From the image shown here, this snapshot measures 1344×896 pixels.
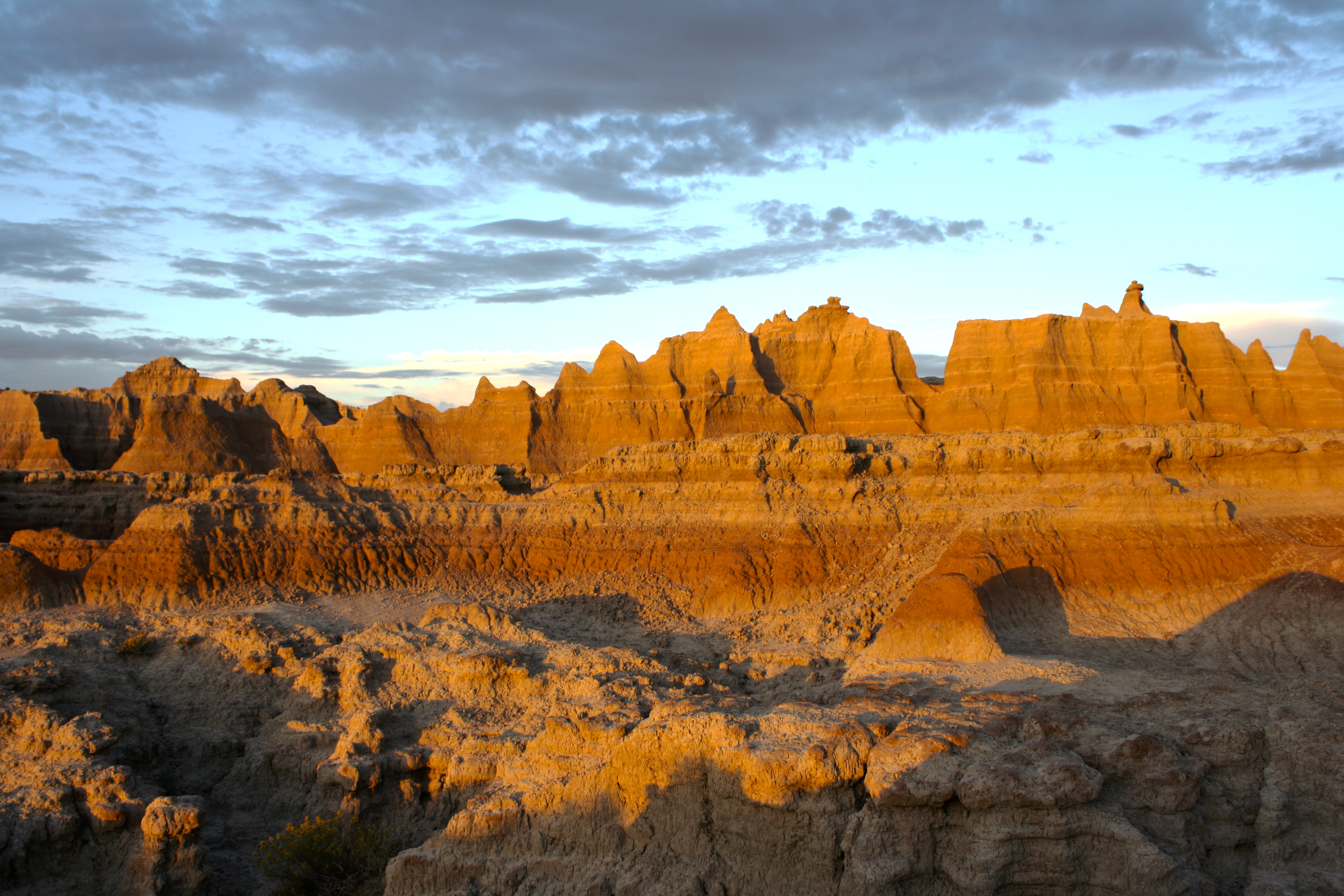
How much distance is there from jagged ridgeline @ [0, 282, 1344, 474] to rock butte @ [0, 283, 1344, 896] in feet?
59.1

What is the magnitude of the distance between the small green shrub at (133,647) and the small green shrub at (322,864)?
675 centimetres

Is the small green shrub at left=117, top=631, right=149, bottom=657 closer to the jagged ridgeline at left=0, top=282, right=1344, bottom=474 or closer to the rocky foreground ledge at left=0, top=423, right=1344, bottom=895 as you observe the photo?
the rocky foreground ledge at left=0, top=423, right=1344, bottom=895

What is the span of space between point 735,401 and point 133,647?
40024 millimetres

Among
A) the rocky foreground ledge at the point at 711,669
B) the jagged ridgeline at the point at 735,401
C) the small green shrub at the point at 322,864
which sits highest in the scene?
the jagged ridgeline at the point at 735,401

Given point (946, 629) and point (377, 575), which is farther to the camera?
point (377, 575)

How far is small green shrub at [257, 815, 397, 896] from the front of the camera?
1074cm

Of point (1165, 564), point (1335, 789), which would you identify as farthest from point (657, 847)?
point (1165, 564)

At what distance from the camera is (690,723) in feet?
32.7

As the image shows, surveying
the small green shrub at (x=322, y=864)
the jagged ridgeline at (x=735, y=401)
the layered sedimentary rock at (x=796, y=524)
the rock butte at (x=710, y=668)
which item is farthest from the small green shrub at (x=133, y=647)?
the jagged ridgeline at (x=735, y=401)

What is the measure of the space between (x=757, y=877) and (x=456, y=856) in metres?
3.62

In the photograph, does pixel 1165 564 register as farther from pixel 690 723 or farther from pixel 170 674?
pixel 170 674

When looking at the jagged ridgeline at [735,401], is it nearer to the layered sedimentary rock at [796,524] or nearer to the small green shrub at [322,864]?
the layered sedimentary rock at [796,524]

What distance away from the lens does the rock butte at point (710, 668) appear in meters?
8.81

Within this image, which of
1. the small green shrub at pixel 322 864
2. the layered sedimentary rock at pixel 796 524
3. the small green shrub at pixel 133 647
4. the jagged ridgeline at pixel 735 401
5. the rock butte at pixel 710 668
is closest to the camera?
the rock butte at pixel 710 668
